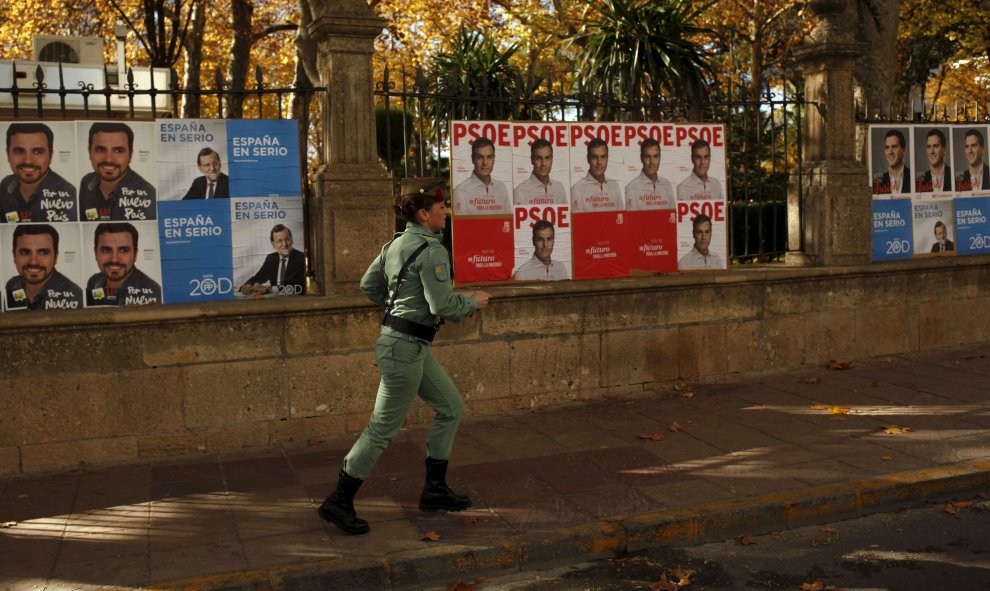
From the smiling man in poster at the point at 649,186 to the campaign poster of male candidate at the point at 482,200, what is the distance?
1.22 meters

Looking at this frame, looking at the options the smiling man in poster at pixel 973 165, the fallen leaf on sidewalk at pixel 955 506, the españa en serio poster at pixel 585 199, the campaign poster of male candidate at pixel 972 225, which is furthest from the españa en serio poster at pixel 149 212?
the smiling man in poster at pixel 973 165

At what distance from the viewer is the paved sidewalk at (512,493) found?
5.13 m

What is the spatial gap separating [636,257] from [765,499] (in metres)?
3.51

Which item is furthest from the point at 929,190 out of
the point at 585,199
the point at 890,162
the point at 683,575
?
the point at 683,575

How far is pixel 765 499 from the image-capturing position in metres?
5.90

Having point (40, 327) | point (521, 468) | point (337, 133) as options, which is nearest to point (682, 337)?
point (521, 468)

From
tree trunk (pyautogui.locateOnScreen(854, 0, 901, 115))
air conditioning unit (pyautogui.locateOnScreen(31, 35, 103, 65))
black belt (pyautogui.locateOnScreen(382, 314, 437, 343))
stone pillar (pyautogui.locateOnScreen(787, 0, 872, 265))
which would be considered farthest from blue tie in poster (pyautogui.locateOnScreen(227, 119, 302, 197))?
tree trunk (pyautogui.locateOnScreen(854, 0, 901, 115))

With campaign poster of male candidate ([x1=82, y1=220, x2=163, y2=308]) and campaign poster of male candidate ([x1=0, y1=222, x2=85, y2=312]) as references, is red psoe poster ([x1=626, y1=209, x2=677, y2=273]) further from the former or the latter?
campaign poster of male candidate ([x1=0, y1=222, x2=85, y2=312])

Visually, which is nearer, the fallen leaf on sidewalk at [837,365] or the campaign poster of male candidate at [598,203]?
the campaign poster of male candidate at [598,203]

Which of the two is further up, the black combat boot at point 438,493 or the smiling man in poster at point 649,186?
the smiling man in poster at point 649,186

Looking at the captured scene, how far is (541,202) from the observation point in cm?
867

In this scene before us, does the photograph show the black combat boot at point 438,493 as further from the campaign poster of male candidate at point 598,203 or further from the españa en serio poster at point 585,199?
the campaign poster of male candidate at point 598,203

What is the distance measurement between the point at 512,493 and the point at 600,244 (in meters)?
3.29

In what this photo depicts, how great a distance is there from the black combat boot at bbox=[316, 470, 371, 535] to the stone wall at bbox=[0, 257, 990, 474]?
7.19ft
